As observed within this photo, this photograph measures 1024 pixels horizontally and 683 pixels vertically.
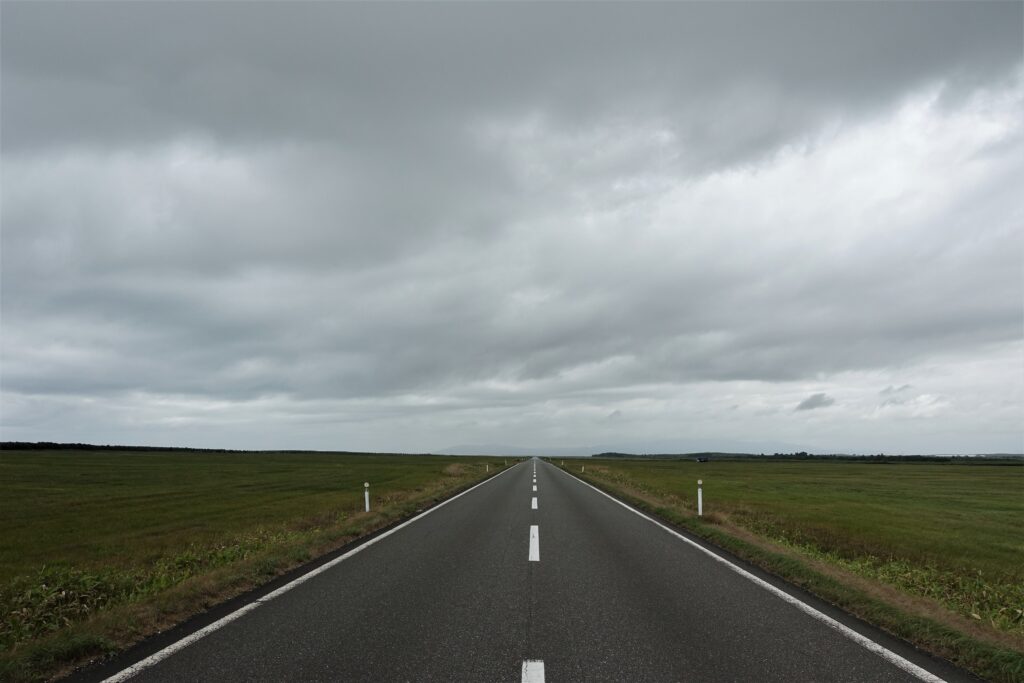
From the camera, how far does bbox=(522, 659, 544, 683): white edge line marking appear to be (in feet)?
15.8

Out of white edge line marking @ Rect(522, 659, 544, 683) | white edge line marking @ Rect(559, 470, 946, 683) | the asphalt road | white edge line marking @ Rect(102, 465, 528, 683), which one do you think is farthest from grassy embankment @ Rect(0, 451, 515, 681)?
white edge line marking @ Rect(559, 470, 946, 683)

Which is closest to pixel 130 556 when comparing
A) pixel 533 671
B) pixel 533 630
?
pixel 533 630

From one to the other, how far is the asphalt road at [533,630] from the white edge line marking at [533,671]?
0.02 m

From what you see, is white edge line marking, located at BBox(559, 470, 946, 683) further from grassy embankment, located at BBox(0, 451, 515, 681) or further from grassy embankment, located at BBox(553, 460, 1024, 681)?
grassy embankment, located at BBox(0, 451, 515, 681)

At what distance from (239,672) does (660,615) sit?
15.2 feet

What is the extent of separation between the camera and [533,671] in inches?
197

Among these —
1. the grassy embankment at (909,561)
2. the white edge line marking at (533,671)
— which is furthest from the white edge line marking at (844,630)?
the white edge line marking at (533,671)

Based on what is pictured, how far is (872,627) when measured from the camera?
6777 millimetres

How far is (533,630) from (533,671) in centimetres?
129

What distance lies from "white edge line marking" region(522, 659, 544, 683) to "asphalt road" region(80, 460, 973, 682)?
0.02m

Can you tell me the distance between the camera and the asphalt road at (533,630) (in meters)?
5.12

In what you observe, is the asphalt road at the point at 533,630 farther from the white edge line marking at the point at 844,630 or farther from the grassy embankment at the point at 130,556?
the grassy embankment at the point at 130,556

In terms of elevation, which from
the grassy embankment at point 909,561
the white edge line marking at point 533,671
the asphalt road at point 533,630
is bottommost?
the grassy embankment at point 909,561

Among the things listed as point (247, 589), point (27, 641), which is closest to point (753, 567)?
point (247, 589)
